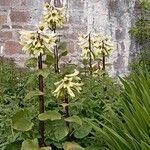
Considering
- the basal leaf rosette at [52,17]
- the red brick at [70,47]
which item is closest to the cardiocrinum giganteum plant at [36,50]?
the basal leaf rosette at [52,17]

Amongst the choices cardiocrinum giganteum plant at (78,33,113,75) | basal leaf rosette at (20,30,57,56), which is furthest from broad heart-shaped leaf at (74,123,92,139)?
cardiocrinum giganteum plant at (78,33,113,75)

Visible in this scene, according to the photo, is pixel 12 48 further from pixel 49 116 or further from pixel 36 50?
pixel 49 116

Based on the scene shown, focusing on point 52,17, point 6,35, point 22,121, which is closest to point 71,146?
point 22,121

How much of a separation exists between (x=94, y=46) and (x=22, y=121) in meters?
1.53

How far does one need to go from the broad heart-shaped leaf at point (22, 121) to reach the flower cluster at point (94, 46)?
1403 millimetres

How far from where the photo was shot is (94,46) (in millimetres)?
4293

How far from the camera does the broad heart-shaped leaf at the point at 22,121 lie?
288cm

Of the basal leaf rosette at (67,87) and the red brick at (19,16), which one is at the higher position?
the red brick at (19,16)

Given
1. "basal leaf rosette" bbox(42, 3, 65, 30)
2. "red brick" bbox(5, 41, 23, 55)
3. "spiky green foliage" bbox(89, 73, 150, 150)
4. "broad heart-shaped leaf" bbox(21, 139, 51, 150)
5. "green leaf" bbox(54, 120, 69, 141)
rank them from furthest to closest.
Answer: "red brick" bbox(5, 41, 23, 55) → "basal leaf rosette" bbox(42, 3, 65, 30) → "green leaf" bbox(54, 120, 69, 141) → "broad heart-shaped leaf" bbox(21, 139, 51, 150) → "spiky green foliage" bbox(89, 73, 150, 150)

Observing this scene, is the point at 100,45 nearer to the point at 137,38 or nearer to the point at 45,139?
the point at 45,139

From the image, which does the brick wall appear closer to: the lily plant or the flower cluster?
the flower cluster

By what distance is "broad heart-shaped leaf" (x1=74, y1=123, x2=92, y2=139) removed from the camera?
9.95 ft

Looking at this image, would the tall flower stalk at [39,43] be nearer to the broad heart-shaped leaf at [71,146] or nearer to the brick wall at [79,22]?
the broad heart-shaped leaf at [71,146]

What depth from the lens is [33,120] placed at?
314 centimetres
